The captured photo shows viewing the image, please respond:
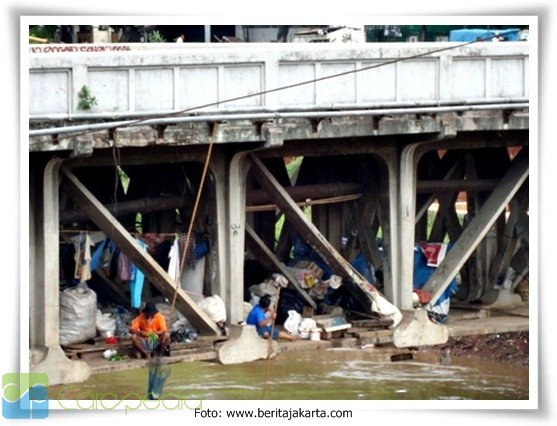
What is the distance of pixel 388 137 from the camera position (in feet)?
83.5

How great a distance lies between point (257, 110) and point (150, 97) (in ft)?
4.85

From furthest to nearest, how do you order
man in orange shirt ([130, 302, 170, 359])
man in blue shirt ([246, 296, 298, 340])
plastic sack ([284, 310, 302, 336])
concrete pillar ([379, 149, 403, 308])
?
concrete pillar ([379, 149, 403, 308]), plastic sack ([284, 310, 302, 336]), man in blue shirt ([246, 296, 298, 340]), man in orange shirt ([130, 302, 170, 359])

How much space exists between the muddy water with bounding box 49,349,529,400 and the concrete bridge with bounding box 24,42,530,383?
0.68 metres

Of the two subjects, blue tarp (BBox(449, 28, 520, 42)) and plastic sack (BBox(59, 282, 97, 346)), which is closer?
plastic sack (BBox(59, 282, 97, 346))

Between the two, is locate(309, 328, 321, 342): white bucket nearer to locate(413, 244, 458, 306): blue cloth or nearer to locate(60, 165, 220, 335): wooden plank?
locate(60, 165, 220, 335): wooden plank

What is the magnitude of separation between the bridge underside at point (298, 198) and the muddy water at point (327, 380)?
33.2 inches

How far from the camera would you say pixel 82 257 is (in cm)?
2386

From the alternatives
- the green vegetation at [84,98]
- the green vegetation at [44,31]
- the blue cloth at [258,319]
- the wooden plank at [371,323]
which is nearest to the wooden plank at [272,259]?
the wooden plank at [371,323]

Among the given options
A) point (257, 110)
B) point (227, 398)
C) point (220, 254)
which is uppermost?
point (257, 110)

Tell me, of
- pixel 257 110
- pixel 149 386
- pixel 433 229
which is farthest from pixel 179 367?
pixel 433 229

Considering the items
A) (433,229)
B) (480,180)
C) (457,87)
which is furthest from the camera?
(433,229)

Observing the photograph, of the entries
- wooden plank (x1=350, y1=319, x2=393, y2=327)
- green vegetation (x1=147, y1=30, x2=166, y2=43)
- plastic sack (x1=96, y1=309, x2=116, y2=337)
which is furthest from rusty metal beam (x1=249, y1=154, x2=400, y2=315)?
plastic sack (x1=96, y1=309, x2=116, y2=337)

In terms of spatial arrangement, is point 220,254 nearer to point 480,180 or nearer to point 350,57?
point 350,57

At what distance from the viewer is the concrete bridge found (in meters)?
22.3
